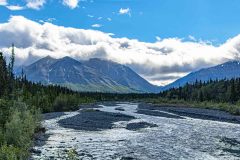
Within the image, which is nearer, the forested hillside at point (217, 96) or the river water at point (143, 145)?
the river water at point (143, 145)

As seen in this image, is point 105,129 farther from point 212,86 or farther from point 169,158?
point 212,86

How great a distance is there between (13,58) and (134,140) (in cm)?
5080

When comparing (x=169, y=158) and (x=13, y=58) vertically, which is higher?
(x=13, y=58)

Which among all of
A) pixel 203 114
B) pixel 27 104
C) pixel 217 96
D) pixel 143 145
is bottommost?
pixel 143 145

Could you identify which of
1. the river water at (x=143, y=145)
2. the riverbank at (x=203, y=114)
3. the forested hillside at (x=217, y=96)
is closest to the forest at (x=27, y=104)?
the forested hillside at (x=217, y=96)

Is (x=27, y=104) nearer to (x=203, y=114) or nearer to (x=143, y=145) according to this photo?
(x=143, y=145)

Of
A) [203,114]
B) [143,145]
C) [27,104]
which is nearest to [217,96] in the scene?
[203,114]

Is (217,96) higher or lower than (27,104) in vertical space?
higher

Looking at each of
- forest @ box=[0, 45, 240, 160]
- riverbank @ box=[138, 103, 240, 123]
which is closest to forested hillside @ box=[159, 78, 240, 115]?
forest @ box=[0, 45, 240, 160]

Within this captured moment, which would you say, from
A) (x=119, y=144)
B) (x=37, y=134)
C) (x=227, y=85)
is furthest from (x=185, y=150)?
(x=227, y=85)

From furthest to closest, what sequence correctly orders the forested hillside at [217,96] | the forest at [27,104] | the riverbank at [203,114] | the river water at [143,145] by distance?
the forested hillside at [217,96] → the riverbank at [203,114] → the river water at [143,145] → the forest at [27,104]

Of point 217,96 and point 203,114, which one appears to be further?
point 217,96

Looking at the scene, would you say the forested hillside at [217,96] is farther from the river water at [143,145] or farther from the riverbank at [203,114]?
the river water at [143,145]

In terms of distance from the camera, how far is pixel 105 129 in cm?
5181
